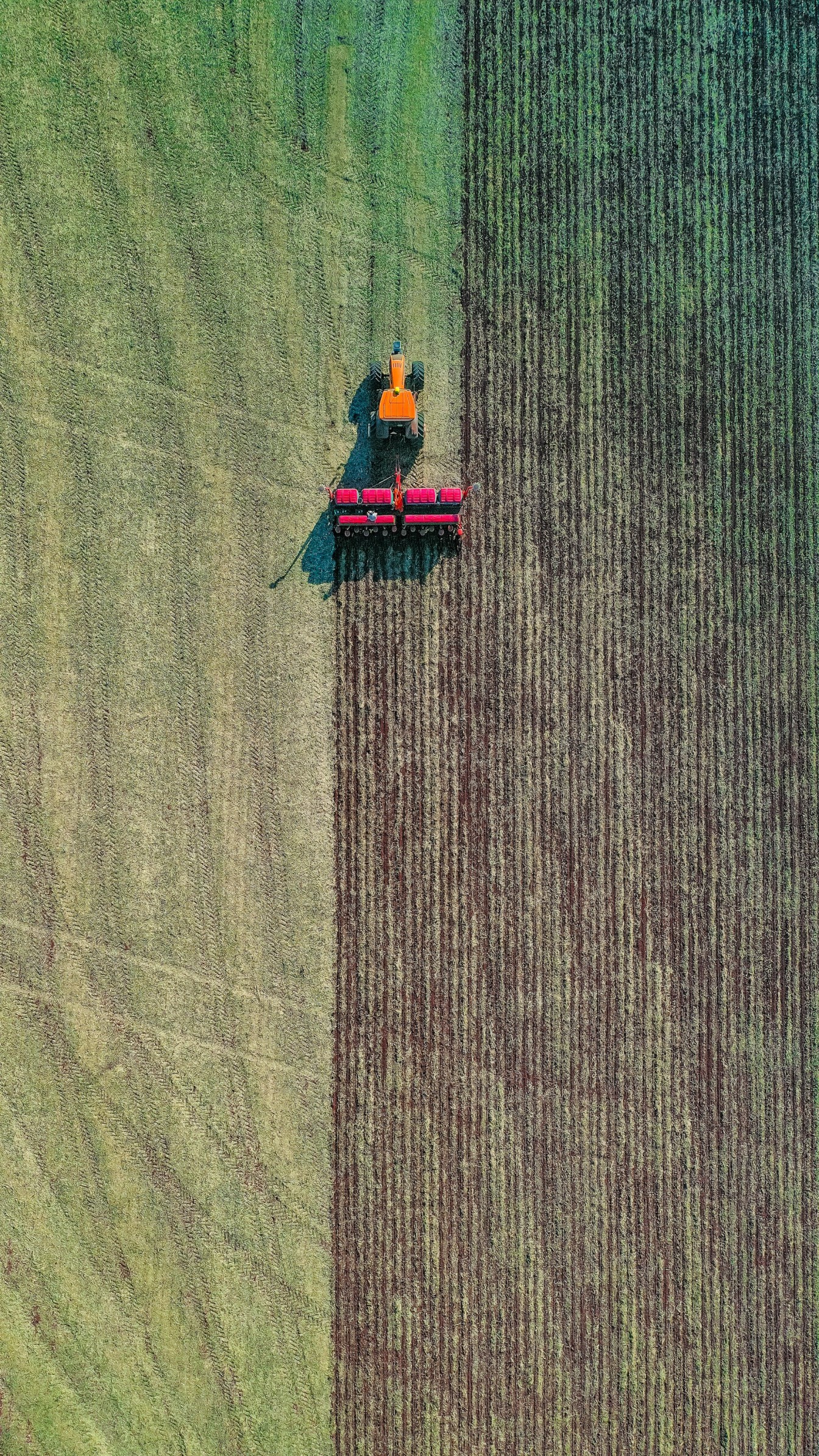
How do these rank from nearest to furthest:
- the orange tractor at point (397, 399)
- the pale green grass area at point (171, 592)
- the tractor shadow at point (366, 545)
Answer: the orange tractor at point (397, 399) → the pale green grass area at point (171, 592) → the tractor shadow at point (366, 545)

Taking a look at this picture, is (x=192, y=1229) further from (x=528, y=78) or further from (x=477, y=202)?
(x=528, y=78)

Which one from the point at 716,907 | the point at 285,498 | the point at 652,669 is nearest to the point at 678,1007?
the point at 716,907

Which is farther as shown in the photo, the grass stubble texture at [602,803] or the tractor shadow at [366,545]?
the tractor shadow at [366,545]

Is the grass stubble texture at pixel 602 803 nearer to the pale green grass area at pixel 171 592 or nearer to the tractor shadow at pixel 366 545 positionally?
the tractor shadow at pixel 366 545

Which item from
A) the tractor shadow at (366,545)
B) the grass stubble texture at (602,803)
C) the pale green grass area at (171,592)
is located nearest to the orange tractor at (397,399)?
the tractor shadow at (366,545)

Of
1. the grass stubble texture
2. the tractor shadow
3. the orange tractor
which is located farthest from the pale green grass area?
the grass stubble texture

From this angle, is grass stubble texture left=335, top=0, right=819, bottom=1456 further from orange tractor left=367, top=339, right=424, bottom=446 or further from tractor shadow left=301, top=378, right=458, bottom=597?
orange tractor left=367, top=339, right=424, bottom=446
